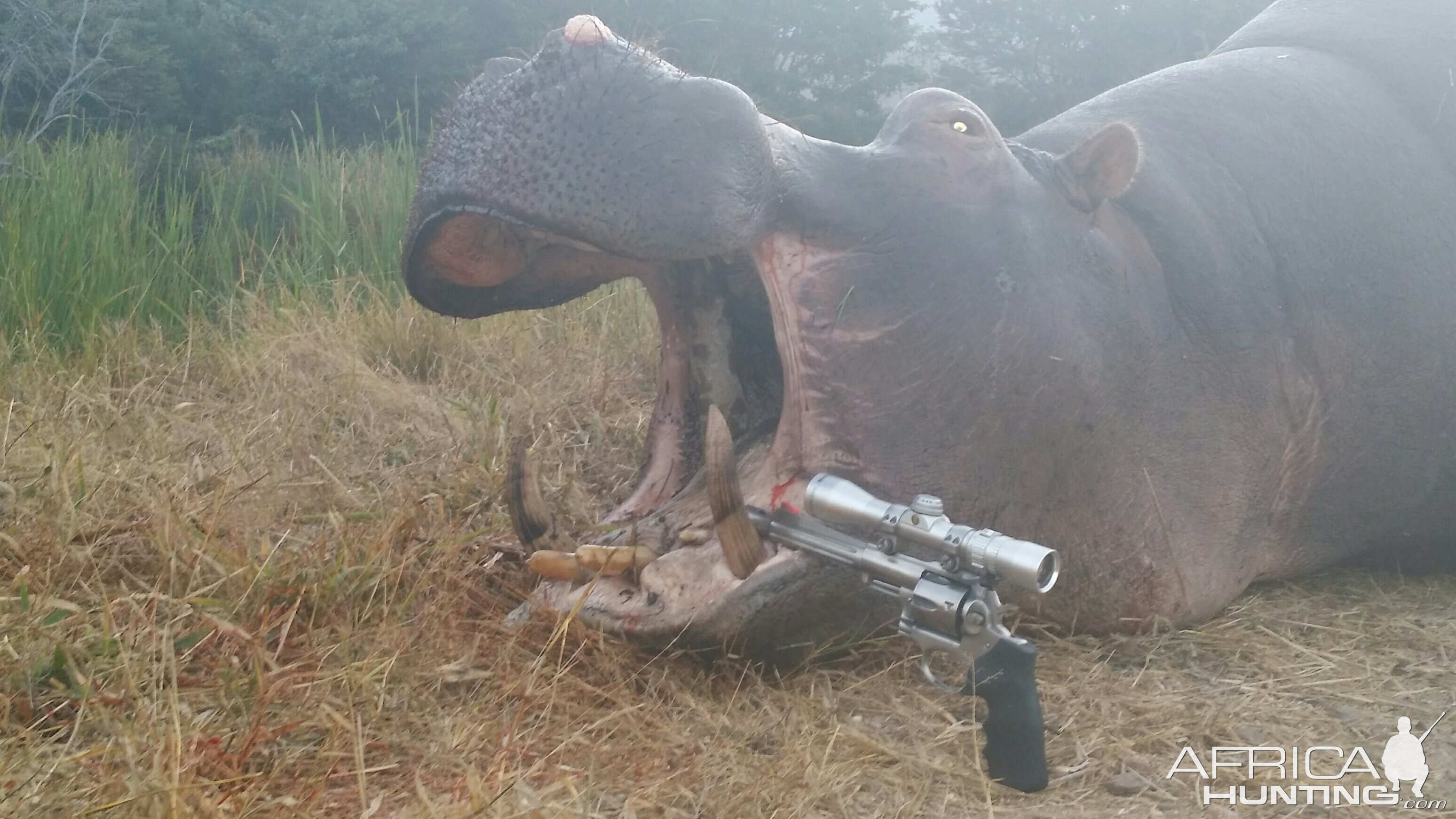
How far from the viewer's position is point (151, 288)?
14.7 feet

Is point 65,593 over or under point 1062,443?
under

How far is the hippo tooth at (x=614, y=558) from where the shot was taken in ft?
6.25

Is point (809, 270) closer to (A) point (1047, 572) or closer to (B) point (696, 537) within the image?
(B) point (696, 537)

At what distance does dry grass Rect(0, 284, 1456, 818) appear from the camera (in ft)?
4.95

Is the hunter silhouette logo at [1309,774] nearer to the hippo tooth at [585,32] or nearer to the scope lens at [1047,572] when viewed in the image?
the scope lens at [1047,572]

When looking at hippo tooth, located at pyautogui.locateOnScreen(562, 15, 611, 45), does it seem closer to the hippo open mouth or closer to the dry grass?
the hippo open mouth

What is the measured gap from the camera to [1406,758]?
69.7 inches

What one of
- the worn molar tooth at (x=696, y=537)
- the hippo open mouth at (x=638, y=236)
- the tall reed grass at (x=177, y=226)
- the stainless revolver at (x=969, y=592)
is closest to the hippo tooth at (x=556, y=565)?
the hippo open mouth at (x=638, y=236)

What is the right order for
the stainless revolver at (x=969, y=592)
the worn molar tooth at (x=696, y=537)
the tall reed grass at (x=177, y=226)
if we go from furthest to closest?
the tall reed grass at (x=177, y=226), the worn molar tooth at (x=696, y=537), the stainless revolver at (x=969, y=592)

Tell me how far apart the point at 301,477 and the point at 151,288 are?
7.69 ft

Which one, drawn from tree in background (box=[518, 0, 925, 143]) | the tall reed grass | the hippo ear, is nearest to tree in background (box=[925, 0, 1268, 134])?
tree in background (box=[518, 0, 925, 143])

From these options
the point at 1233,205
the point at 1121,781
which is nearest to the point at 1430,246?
the point at 1233,205

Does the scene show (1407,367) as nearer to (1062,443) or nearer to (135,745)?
(1062,443)

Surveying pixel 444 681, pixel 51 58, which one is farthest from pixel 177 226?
pixel 444 681
